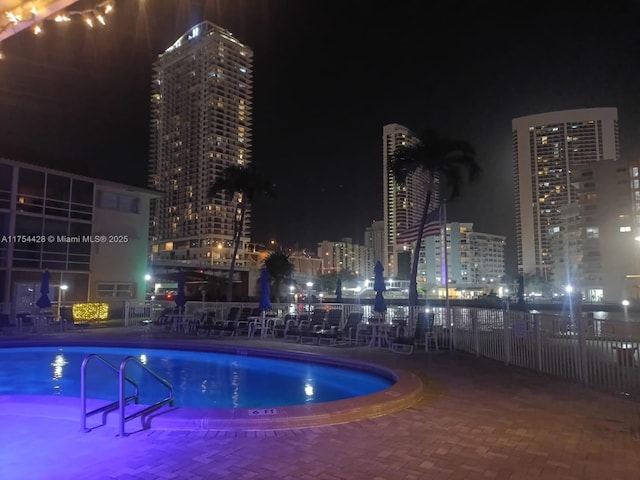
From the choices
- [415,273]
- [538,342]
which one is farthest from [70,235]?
[538,342]

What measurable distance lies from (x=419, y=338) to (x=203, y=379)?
572cm

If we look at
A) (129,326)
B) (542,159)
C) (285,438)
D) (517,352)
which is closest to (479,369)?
(517,352)

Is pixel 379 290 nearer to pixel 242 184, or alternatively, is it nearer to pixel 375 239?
pixel 242 184

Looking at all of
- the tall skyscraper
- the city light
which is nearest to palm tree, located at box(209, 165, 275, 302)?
the city light

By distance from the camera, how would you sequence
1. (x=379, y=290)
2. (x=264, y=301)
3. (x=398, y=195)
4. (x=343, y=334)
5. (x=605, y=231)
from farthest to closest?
(x=605, y=231), (x=398, y=195), (x=264, y=301), (x=379, y=290), (x=343, y=334)

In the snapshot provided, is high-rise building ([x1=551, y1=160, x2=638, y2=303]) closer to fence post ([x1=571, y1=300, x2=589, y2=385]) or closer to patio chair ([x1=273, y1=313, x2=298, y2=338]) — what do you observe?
patio chair ([x1=273, y1=313, x2=298, y2=338])

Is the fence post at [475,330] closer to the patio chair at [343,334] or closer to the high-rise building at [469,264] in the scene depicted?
the patio chair at [343,334]

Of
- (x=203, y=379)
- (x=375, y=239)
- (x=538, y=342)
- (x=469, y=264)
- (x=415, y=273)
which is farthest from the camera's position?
(x=375, y=239)

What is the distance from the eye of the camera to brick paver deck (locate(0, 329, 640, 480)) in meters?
3.84

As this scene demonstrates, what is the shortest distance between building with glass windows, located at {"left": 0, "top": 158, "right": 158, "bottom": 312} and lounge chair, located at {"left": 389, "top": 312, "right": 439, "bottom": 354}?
18629 millimetres

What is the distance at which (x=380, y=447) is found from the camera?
4.47 meters

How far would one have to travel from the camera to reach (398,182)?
16.2m

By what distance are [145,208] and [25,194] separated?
652 cm

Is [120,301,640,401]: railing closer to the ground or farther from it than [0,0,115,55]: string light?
closer to the ground
